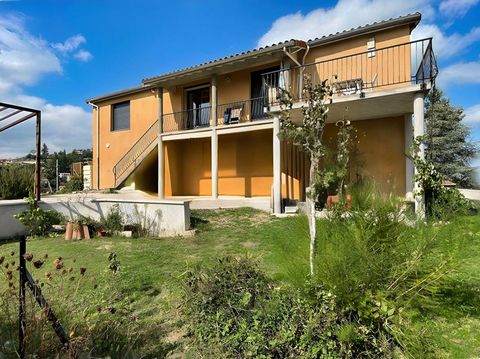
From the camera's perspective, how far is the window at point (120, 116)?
17.4 metres

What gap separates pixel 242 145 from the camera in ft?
45.6

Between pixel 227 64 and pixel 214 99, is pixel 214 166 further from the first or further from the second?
pixel 227 64

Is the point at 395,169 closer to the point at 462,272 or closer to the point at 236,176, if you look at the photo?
the point at 236,176

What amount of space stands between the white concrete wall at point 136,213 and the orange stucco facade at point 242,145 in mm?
4461

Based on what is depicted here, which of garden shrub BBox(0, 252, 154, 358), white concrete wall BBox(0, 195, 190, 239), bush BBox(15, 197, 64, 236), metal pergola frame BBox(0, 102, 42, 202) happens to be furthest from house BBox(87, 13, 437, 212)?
garden shrub BBox(0, 252, 154, 358)

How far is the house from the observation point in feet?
31.6

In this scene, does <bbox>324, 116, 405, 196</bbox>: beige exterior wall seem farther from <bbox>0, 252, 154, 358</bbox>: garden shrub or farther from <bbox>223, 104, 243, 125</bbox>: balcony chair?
<bbox>0, 252, 154, 358</bbox>: garden shrub

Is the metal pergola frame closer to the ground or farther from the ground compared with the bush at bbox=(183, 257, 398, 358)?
farther from the ground

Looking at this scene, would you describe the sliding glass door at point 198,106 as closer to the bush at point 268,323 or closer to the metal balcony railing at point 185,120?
the metal balcony railing at point 185,120

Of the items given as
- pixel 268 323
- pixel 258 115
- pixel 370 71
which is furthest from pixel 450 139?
pixel 268 323

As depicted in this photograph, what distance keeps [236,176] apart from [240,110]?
9.51ft

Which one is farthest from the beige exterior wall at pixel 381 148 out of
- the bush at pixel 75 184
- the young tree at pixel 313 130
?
the bush at pixel 75 184

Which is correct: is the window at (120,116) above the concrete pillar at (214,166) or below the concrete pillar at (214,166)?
above

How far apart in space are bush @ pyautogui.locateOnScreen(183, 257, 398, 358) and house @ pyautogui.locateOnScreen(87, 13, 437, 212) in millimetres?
5227
